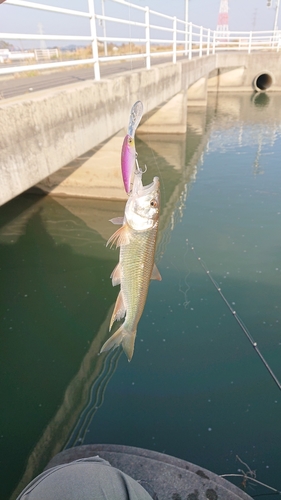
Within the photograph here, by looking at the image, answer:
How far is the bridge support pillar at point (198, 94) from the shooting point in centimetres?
2214

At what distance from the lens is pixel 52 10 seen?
14.6ft

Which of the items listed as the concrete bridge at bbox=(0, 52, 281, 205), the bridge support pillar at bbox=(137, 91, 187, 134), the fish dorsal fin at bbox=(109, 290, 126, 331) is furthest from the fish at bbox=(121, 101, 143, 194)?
the bridge support pillar at bbox=(137, 91, 187, 134)

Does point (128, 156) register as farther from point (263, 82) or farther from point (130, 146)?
point (263, 82)

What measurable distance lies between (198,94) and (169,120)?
805 centimetres

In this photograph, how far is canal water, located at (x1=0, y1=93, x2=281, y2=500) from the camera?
12.3 ft

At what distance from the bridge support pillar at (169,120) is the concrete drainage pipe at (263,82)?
52.4ft

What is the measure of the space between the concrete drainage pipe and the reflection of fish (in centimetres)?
3057

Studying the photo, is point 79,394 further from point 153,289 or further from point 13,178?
point 13,178

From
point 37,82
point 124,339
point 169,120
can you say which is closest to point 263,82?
point 169,120

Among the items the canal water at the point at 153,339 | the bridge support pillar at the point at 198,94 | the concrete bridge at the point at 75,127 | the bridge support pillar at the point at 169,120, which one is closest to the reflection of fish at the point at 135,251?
the canal water at the point at 153,339

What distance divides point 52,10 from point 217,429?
18.5 ft

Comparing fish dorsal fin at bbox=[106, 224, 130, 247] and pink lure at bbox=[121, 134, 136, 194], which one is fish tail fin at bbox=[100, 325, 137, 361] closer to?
fish dorsal fin at bbox=[106, 224, 130, 247]

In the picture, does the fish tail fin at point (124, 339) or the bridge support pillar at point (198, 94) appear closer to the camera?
the fish tail fin at point (124, 339)

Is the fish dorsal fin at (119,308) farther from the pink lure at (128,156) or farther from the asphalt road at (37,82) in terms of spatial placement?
the asphalt road at (37,82)
